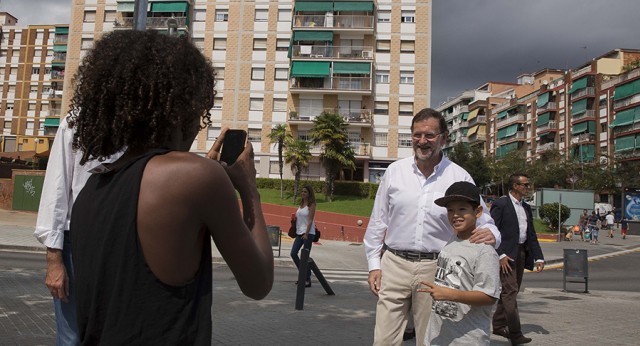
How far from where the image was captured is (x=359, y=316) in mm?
7711

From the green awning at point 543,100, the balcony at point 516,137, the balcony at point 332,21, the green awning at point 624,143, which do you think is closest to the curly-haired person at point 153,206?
the balcony at point 332,21

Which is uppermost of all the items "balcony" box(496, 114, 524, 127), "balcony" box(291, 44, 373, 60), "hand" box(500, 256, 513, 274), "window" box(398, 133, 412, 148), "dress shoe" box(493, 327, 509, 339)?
"balcony" box(496, 114, 524, 127)

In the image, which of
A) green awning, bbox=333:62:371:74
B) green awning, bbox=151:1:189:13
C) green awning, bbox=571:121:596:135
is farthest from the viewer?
green awning, bbox=571:121:596:135

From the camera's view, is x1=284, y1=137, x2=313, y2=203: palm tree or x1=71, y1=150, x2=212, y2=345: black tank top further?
x1=284, y1=137, x2=313, y2=203: palm tree

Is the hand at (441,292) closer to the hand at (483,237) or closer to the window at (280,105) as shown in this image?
the hand at (483,237)

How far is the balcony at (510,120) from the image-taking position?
8806cm

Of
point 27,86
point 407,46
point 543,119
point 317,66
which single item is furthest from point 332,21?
point 27,86

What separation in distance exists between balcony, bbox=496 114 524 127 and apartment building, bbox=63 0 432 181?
4623cm

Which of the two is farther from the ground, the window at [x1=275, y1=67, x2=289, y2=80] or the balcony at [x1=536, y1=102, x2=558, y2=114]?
the balcony at [x1=536, y1=102, x2=558, y2=114]

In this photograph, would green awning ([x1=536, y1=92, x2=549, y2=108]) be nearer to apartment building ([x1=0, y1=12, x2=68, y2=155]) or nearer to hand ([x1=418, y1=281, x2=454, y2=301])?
apartment building ([x1=0, y1=12, x2=68, y2=155])

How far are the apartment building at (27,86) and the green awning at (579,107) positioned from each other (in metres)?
73.0

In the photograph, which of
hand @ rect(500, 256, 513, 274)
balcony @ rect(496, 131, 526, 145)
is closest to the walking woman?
hand @ rect(500, 256, 513, 274)

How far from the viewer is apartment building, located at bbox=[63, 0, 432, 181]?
156 ft

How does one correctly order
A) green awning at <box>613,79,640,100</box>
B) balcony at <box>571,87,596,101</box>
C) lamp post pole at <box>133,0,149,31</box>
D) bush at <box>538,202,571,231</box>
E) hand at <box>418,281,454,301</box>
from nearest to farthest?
1. hand at <box>418,281,454,301</box>
2. lamp post pole at <box>133,0,149,31</box>
3. bush at <box>538,202,571,231</box>
4. green awning at <box>613,79,640,100</box>
5. balcony at <box>571,87,596,101</box>
